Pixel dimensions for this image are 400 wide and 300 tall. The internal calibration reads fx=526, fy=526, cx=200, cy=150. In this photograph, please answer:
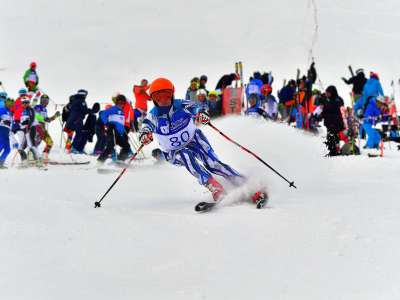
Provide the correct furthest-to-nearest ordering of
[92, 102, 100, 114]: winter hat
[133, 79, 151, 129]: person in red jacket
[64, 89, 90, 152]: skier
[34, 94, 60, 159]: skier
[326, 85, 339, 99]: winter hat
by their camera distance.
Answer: [133, 79, 151, 129]: person in red jacket < [64, 89, 90, 152]: skier < [92, 102, 100, 114]: winter hat < [326, 85, 339, 99]: winter hat < [34, 94, 60, 159]: skier

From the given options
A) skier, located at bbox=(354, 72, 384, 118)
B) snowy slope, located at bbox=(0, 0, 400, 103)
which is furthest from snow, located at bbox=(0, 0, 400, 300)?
snowy slope, located at bbox=(0, 0, 400, 103)

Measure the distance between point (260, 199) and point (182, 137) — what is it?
1.19m

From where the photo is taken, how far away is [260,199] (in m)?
5.97

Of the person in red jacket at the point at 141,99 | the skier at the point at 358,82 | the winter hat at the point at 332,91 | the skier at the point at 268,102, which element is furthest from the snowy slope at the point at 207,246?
the person in red jacket at the point at 141,99

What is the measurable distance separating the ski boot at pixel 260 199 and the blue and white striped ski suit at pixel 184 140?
0.52m

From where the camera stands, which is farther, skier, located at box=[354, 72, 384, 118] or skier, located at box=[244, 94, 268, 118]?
skier, located at box=[354, 72, 384, 118]

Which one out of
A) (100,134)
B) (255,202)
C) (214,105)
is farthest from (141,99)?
(255,202)

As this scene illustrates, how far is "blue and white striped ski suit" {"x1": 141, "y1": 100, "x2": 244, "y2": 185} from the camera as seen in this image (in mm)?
6238

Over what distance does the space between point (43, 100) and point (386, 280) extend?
429 inches

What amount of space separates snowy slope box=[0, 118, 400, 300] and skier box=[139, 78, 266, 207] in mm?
368

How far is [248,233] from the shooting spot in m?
4.61

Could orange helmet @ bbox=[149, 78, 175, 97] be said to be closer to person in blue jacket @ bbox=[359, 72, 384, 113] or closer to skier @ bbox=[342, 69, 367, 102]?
person in blue jacket @ bbox=[359, 72, 384, 113]

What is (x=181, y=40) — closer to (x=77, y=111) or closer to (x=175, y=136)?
(x=77, y=111)

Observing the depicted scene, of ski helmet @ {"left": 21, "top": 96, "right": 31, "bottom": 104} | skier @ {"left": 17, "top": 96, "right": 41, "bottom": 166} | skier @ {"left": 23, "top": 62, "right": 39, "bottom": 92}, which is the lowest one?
skier @ {"left": 17, "top": 96, "right": 41, "bottom": 166}
